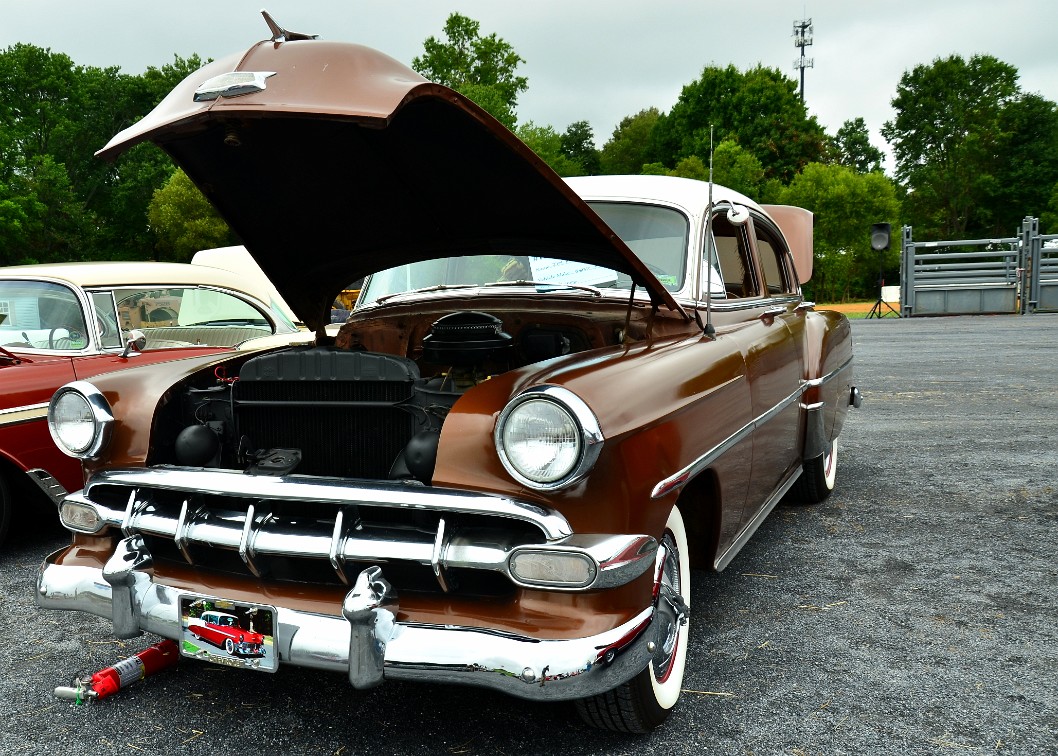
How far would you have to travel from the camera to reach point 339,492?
6.79 feet

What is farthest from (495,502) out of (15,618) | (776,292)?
(776,292)

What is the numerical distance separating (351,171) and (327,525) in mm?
1260

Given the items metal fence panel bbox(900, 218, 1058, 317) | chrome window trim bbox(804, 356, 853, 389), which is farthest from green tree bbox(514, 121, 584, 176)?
chrome window trim bbox(804, 356, 853, 389)

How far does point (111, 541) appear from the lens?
2.54 metres

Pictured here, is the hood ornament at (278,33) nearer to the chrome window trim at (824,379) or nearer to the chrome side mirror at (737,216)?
the chrome side mirror at (737,216)

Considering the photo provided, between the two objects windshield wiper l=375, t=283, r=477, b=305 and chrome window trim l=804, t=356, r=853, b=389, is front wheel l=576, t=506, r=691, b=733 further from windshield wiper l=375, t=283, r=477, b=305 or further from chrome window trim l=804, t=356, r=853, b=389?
chrome window trim l=804, t=356, r=853, b=389

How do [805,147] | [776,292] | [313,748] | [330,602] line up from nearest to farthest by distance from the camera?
[330,602]
[313,748]
[776,292]
[805,147]

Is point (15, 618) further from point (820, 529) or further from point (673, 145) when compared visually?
point (673, 145)

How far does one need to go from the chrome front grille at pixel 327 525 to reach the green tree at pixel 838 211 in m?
37.1

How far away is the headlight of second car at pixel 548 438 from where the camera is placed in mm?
1933

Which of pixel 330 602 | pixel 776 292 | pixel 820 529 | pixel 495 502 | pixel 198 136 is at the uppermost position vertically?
pixel 198 136

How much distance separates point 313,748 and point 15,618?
69.0 inches

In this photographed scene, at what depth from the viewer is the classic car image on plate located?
3.99 m

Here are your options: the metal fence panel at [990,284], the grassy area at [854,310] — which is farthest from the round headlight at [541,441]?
the metal fence panel at [990,284]
